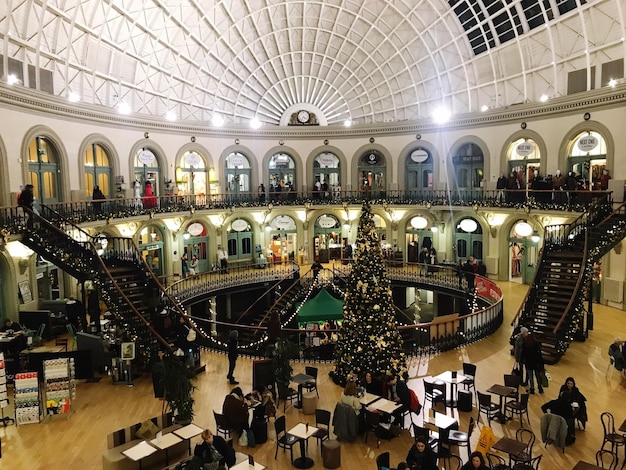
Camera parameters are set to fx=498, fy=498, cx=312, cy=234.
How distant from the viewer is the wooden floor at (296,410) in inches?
395

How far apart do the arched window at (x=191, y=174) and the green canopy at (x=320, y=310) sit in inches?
560

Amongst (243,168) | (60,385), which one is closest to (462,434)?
(60,385)

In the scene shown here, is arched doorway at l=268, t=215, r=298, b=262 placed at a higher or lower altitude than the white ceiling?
lower

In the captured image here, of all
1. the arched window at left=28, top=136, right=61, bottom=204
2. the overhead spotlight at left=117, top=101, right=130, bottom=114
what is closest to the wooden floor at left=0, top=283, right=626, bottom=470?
the arched window at left=28, top=136, right=61, bottom=204

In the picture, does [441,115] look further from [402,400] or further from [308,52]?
[402,400]

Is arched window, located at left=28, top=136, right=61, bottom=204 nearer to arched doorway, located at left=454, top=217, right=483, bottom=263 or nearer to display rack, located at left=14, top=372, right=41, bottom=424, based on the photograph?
display rack, located at left=14, top=372, right=41, bottom=424

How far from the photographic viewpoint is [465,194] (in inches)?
1147

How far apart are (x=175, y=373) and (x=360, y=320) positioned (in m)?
4.67

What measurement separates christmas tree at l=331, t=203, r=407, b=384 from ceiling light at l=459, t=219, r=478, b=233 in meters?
17.0

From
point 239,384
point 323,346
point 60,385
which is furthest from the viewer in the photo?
point 323,346

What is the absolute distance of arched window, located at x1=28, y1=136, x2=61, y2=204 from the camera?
20500 mm

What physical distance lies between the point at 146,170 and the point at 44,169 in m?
6.76

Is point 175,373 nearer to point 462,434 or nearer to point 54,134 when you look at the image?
point 462,434

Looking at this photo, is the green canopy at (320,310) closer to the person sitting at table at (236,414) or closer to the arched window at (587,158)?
the person sitting at table at (236,414)
